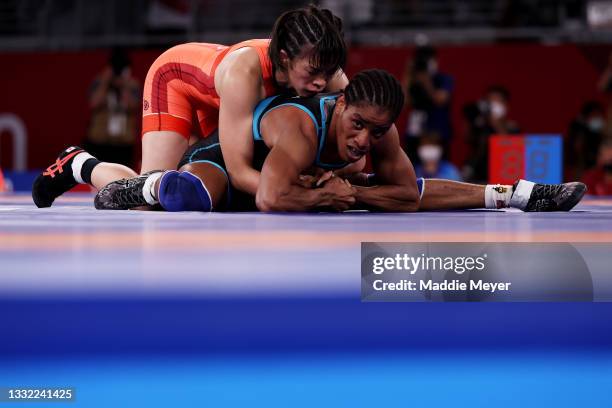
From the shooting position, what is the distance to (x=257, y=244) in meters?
1.51

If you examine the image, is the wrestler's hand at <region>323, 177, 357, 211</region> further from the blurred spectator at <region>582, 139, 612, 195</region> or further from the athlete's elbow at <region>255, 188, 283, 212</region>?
the blurred spectator at <region>582, 139, 612, 195</region>

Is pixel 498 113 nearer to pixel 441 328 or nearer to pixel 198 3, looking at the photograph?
pixel 198 3

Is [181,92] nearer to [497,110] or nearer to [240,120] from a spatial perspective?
[240,120]

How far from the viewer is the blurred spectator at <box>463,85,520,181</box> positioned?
6770mm

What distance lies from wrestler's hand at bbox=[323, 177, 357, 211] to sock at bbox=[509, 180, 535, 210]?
61 cm

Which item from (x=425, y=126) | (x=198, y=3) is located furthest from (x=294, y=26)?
(x=198, y=3)

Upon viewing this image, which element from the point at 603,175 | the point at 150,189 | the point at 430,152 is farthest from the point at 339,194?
the point at 603,175

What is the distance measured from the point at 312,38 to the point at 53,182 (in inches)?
44.4

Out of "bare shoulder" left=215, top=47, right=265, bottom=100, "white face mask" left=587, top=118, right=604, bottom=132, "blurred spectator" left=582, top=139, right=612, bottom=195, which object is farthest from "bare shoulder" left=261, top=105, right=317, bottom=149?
"white face mask" left=587, top=118, right=604, bottom=132

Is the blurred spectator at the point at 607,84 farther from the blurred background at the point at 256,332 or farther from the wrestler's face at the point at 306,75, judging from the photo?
the blurred background at the point at 256,332

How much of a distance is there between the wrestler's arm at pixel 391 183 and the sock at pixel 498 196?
310mm

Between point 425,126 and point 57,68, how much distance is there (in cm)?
378

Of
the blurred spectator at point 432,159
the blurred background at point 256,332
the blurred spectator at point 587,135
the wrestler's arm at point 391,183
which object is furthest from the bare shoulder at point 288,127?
the blurred spectator at point 587,135

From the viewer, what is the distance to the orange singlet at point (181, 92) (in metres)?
3.18
